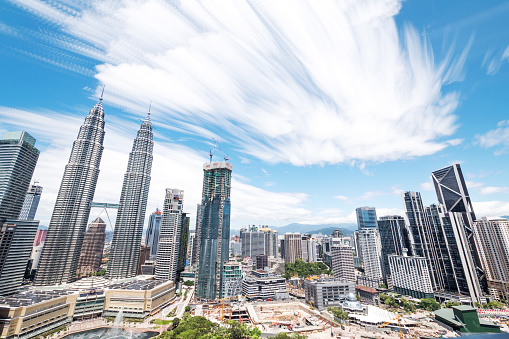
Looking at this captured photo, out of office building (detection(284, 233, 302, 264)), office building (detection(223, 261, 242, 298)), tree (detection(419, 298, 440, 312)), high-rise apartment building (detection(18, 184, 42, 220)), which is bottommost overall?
tree (detection(419, 298, 440, 312))

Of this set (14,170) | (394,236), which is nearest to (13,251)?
(14,170)

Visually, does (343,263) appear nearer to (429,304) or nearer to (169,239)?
→ (429,304)

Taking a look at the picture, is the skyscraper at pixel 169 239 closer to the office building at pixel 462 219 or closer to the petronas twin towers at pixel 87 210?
the petronas twin towers at pixel 87 210

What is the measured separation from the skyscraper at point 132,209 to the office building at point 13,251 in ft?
157

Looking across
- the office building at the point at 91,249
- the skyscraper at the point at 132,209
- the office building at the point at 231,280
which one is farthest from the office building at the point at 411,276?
the office building at the point at 91,249

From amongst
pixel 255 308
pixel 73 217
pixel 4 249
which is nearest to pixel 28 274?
pixel 73 217

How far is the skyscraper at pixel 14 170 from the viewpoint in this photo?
279 feet

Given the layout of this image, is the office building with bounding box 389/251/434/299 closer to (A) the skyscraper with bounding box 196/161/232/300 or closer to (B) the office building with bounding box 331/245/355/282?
(B) the office building with bounding box 331/245/355/282

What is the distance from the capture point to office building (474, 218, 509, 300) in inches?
3959

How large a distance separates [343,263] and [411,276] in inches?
1282

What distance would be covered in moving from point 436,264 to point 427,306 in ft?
104

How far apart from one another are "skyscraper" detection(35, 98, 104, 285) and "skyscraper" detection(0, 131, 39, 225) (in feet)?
111

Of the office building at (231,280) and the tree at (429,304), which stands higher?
the office building at (231,280)

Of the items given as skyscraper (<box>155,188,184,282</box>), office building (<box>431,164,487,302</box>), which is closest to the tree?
office building (<box>431,164,487,302</box>)
